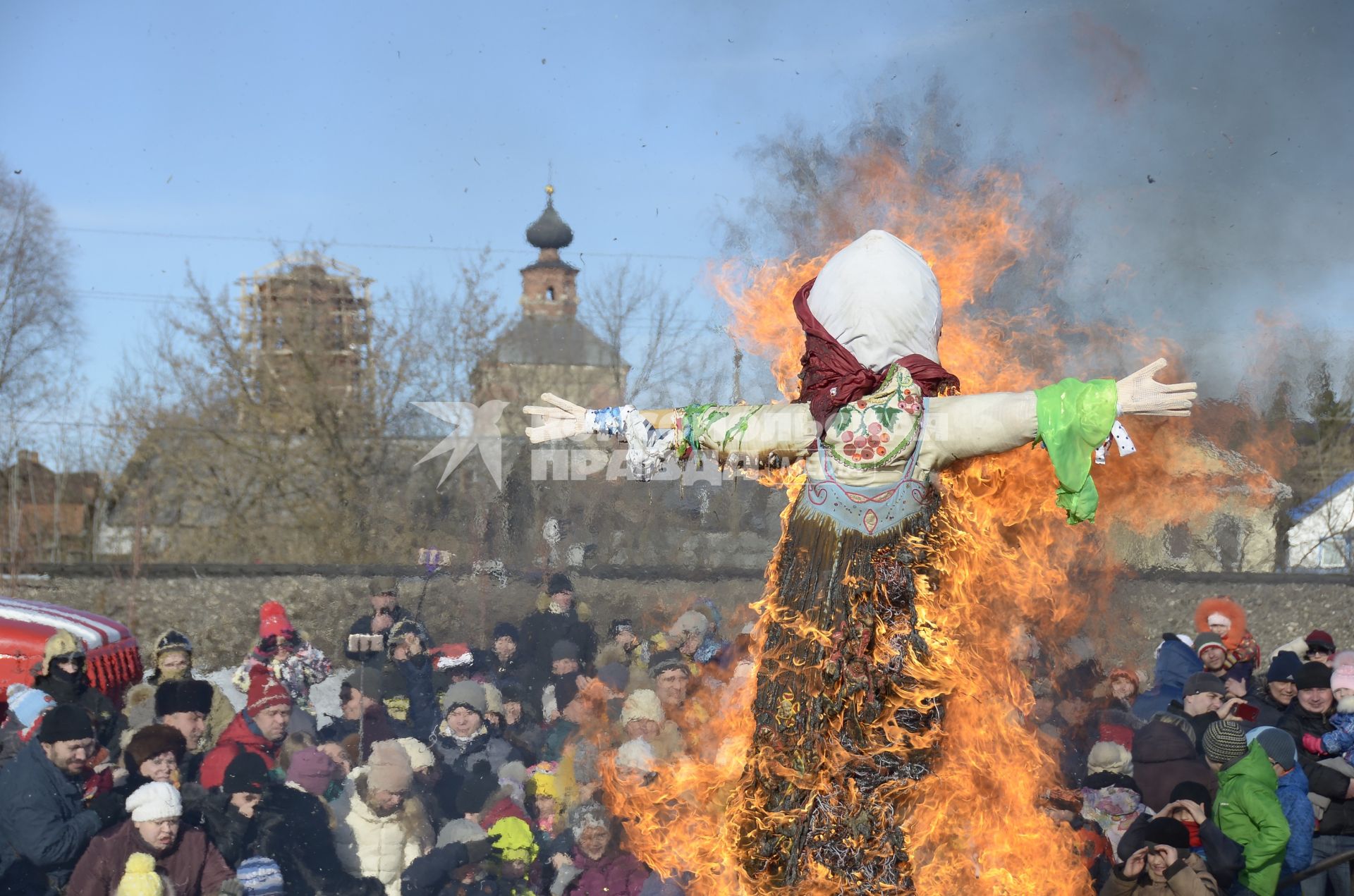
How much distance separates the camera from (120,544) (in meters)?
17.1

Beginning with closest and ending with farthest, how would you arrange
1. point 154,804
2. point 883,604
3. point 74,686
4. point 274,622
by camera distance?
point 883,604, point 154,804, point 74,686, point 274,622

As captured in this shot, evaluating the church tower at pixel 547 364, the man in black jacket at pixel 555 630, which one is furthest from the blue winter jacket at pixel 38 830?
the church tower at pixel 547 364

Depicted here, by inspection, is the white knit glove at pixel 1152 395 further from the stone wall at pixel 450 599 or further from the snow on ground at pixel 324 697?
the stone wall at pixel 450 599

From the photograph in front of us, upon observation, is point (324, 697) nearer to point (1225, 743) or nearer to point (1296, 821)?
point (1225, 743)

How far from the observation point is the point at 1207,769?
6246 millimetres

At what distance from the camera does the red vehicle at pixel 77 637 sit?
9.20 m

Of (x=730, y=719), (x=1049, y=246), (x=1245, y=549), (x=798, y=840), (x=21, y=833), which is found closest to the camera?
(x=798, y=840)

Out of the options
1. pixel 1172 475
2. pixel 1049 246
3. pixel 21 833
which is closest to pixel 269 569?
pixel 21 833

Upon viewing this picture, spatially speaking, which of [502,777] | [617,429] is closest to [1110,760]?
[502,777]

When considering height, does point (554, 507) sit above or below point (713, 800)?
above

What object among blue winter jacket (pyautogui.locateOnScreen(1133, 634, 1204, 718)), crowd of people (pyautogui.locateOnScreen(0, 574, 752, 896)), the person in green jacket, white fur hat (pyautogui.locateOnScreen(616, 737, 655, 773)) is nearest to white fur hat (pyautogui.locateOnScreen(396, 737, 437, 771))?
crowd of people (pyautogui.locateOnScreen(0, 574, 752, 896))

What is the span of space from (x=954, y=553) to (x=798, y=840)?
42.5 inches

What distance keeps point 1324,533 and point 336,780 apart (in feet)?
37.4

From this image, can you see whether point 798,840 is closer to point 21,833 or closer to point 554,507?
point 21,833
